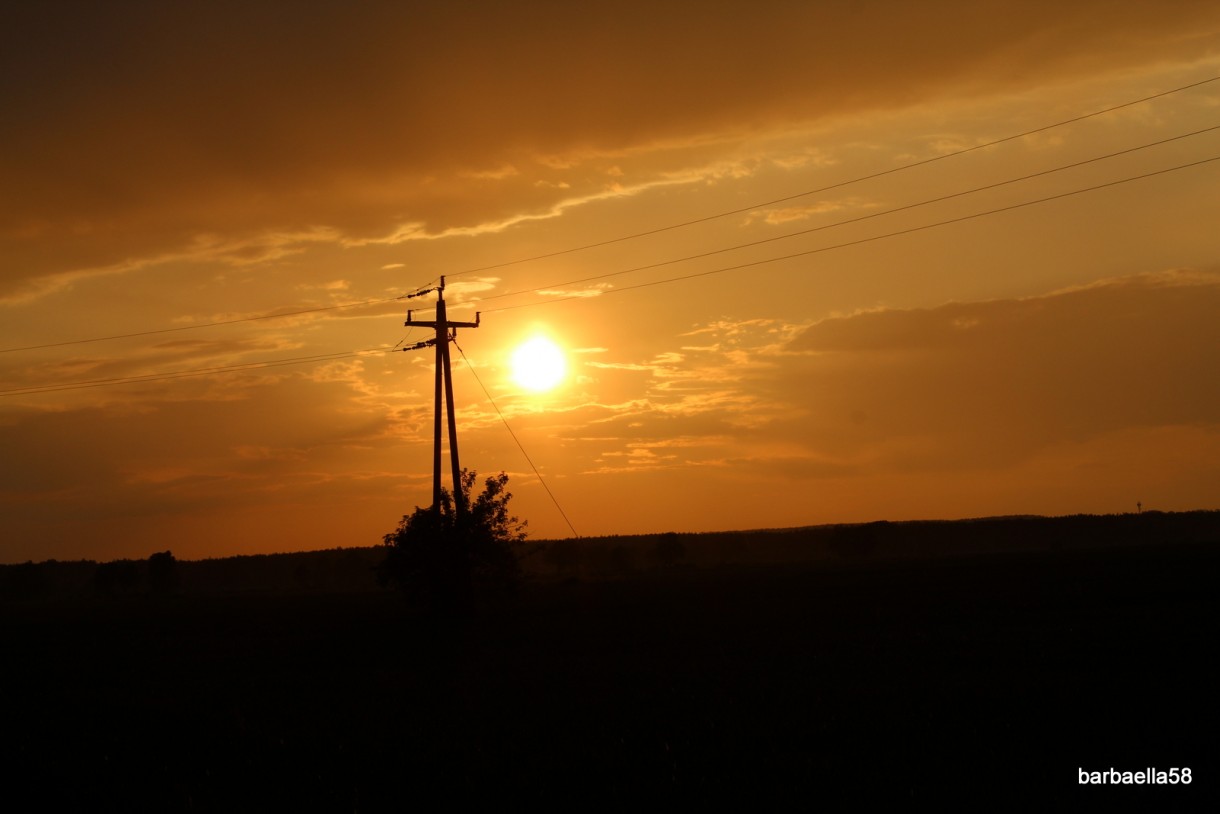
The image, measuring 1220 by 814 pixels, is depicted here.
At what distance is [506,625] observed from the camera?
55.2 m

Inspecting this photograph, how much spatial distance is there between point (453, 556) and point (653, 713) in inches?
1404

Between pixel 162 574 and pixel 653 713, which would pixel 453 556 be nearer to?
pixel 653 713

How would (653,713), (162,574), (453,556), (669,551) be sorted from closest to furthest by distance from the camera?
(653,713)
(453,556)
(162,574)
(669,551)

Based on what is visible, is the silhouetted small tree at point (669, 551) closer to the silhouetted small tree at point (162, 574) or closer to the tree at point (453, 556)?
the silhouetted small tree at point (162, 574)

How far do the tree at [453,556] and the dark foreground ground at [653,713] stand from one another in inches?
216

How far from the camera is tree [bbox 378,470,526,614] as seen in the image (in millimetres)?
60062

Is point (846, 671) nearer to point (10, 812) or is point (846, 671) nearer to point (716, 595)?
point (10, 812)

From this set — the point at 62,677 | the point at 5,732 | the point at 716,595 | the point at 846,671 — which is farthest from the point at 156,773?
the point at 716,595

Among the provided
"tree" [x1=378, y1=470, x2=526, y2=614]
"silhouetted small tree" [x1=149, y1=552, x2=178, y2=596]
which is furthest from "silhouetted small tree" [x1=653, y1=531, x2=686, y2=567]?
"tree" [x1=378, y1=470, x2=526, y2=614]

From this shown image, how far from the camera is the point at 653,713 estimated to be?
2572cm

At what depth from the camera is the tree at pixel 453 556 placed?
60.1 metres

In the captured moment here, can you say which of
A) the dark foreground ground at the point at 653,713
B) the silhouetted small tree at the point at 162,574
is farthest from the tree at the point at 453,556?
the silhouetted small tree at the point at 162,574

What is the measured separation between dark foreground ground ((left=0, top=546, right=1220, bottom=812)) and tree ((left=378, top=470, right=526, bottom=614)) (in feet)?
18.0

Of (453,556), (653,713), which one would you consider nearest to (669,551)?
(453,556)
